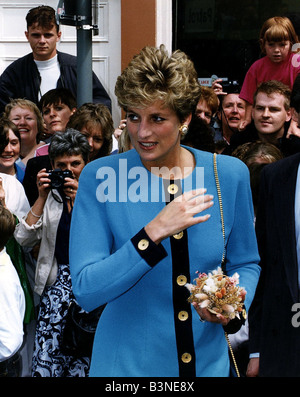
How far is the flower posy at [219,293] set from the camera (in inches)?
91.5

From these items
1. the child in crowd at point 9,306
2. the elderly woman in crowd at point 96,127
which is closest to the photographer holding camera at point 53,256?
the child in crowd at point 9,306

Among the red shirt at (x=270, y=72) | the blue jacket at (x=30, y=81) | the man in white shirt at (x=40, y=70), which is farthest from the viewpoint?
the blue jacket at (x=30, y=81)

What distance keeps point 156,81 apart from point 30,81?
4715mm

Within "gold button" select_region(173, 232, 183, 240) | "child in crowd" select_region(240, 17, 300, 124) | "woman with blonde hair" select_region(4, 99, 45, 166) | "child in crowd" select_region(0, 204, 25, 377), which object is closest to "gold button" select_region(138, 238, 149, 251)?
"gold button" select_region(173, 232, 183, 240)

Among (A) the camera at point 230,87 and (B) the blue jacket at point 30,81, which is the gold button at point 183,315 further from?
(A) the camera at point 230,87

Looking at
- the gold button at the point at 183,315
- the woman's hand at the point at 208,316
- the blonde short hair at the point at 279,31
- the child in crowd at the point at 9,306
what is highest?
the blonde short hair at the point at 279,31

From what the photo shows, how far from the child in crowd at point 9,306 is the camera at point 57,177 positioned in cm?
48

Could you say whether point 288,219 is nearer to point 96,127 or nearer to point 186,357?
point 186,357

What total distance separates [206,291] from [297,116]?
4.07ft

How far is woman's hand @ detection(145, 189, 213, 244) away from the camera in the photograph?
89.8 inches

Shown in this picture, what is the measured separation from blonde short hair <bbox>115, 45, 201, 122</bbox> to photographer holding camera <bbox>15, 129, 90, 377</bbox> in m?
2.22

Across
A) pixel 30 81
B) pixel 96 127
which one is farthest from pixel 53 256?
pixel 30 81

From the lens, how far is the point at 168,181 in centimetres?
252

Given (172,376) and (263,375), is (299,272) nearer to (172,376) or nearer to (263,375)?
(263,375)
